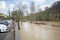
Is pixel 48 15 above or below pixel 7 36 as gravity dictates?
above

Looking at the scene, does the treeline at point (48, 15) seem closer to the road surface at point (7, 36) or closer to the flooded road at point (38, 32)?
the flooded road at point (38, 32)

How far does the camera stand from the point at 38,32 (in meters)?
2.53

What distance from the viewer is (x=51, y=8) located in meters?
2.57

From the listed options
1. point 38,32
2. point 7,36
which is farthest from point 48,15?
point 7,36

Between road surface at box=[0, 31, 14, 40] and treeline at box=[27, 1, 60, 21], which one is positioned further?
treeline at box=[27, 1, 60, 21]

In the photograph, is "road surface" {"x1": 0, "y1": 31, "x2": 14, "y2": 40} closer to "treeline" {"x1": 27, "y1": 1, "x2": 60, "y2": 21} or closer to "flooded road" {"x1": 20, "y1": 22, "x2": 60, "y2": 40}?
"flooded road" {"x1": 20, "y1": 22, "x2": 60, "y2": 40}

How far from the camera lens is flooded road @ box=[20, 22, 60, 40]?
2.50m

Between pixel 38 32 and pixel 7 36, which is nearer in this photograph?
pixel 7 36

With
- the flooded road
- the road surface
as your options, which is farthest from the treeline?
the road surface

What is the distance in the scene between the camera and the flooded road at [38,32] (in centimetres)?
250

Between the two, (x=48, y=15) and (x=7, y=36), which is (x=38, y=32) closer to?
(x=48, y=15)

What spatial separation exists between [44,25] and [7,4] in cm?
69

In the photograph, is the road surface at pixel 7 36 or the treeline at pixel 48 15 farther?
the treeline at pixel 48 15

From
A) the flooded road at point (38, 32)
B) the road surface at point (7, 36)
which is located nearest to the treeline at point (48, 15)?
the flooded road at point (38, 32)
